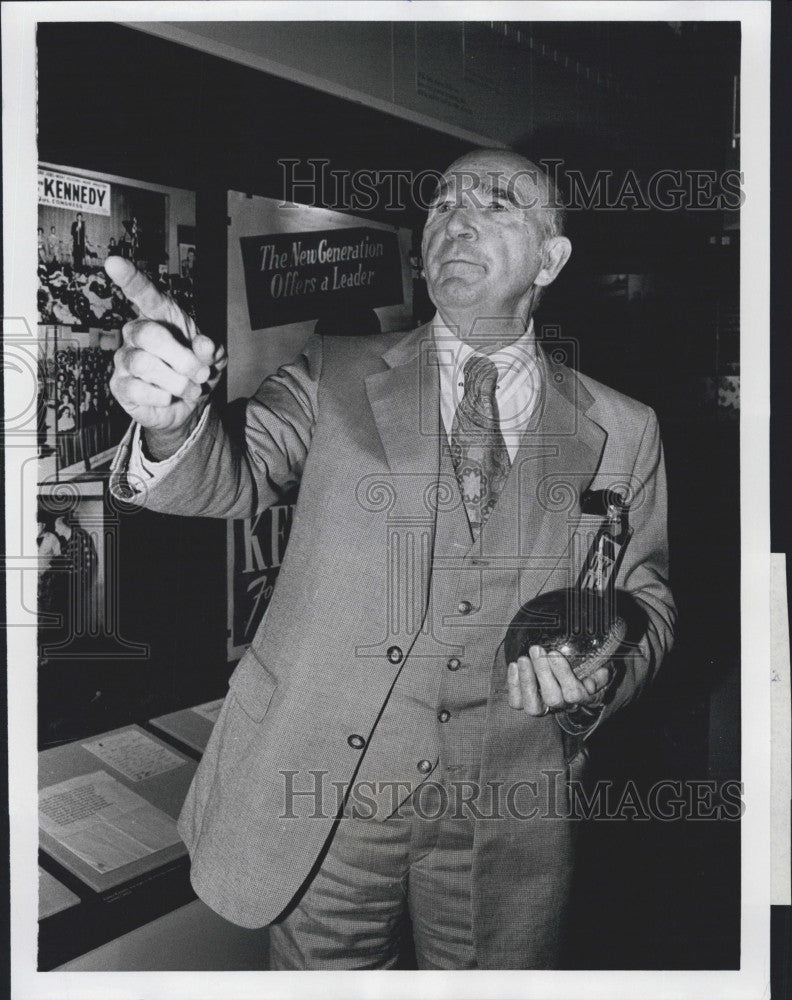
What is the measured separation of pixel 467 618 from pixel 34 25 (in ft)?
2.92

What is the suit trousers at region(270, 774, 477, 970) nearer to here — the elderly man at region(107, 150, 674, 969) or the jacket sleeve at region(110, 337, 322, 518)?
the elderly man at region(107, 150, 674, 969)

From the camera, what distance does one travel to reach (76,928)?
1006mm

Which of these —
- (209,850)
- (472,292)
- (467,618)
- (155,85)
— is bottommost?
(209,850)

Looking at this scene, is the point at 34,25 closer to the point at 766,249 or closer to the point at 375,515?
the point at 375,515

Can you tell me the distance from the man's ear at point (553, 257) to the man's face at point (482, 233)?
2cm

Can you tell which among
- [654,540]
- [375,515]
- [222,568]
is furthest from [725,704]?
[222,568]

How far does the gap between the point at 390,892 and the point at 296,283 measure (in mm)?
843

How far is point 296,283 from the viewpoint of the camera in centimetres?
116

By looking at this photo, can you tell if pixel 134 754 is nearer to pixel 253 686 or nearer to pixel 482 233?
pixel 253 686

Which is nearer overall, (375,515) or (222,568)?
(375,515)

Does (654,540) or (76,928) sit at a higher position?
(654,540)

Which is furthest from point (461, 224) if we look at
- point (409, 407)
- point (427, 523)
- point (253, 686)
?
point (253, 686)

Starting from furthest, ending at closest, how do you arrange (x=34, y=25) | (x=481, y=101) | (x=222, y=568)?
(x=222, y=568) < (x=481, y=101) < (x=34, y=25)

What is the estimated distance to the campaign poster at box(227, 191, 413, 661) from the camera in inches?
43.1
